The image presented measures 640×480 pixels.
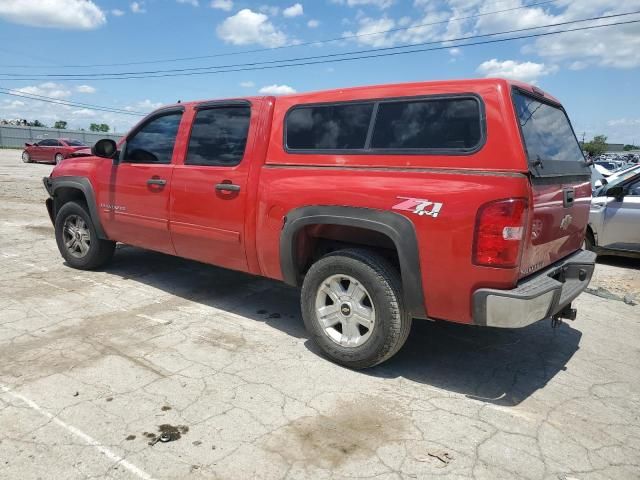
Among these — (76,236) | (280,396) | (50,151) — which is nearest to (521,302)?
(280,396)

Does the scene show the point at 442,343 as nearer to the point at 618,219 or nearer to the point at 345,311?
the point at 345,311

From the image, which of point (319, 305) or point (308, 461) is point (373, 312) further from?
point (308, 461)

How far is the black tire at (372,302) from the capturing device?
10.9 feet

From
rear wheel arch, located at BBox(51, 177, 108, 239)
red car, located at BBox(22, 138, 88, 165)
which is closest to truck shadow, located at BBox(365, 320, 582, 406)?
rear wheel arch, located at BBox(51, 177, 108, 239)

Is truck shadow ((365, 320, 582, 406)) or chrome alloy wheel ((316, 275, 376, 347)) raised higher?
chrome alloy wheel ((316, 275, 376, 347))

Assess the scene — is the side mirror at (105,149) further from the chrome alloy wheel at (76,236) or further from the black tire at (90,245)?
the chrome alloy wheel at (76,236)

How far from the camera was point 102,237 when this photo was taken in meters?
5.64

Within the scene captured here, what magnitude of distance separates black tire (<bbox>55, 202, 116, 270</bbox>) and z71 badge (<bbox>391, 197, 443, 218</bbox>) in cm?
396

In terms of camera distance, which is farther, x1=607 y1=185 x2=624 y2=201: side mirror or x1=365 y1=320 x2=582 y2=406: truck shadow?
x1=607 y1=185 x2=624 y2=201: side mirror

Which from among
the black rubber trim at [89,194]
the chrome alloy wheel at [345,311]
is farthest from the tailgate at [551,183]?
the black rubber trim at [89,194]

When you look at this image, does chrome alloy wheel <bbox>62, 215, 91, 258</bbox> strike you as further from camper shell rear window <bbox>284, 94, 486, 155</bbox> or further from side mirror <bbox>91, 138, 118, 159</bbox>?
camper shell rear window <bbox>284, 94, 486, 155</bbox>

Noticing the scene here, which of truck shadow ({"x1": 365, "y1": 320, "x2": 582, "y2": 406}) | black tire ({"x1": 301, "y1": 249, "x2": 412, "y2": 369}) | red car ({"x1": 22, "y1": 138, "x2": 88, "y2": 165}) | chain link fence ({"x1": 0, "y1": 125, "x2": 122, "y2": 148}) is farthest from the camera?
chain link fence ({"x1": 0, "y1": 125, "x2": 122, "y2": 148})

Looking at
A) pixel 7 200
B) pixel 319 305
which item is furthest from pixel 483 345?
pixel 7 200

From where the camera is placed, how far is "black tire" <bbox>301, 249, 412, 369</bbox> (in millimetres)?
3336
